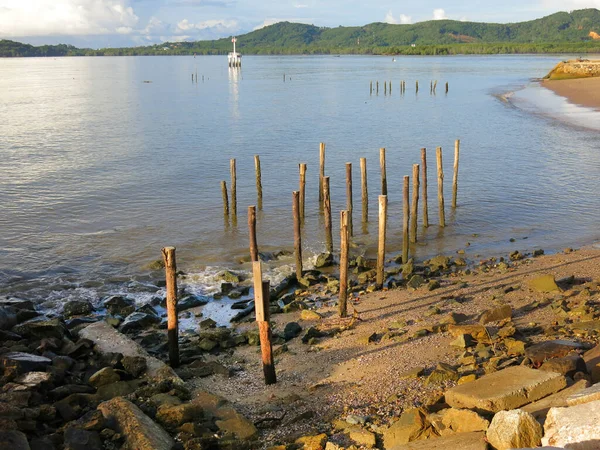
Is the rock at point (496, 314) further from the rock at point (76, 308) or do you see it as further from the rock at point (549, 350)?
the rock at point (76, 308)

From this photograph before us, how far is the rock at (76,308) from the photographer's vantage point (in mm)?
16233

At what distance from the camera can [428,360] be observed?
462 inches

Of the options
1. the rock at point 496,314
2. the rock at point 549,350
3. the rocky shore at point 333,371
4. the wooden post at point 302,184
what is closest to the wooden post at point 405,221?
the rocky shore at point 333,371

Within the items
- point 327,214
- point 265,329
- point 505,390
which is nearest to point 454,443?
point 505,390

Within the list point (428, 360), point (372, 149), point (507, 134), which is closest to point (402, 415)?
point (428, 360)

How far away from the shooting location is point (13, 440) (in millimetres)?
8297

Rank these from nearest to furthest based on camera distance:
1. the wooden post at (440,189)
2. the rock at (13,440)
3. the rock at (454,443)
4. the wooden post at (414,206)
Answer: the rock at (454,443), the rock at (13,440), the wooden post at (414,206), the wooden post at (440,189)

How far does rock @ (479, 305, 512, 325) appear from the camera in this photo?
527 inches

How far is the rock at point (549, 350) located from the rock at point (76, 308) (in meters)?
10.5

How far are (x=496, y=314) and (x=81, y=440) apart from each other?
837 centimetres

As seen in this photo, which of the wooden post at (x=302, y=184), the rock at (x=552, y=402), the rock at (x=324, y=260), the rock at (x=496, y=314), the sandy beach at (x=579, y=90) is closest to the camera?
the rock at (x=552, y=402)

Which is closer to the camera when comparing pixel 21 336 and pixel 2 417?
pixel 2 417

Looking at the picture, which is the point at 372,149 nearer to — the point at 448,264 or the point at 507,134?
the point at 507,134

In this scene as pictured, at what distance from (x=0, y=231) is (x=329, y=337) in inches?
602
